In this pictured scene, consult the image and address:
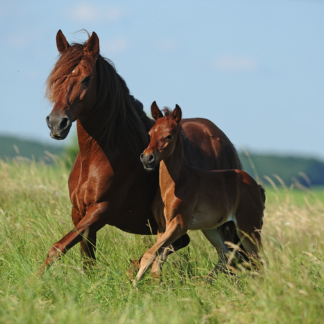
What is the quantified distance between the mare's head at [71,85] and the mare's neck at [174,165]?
96cm

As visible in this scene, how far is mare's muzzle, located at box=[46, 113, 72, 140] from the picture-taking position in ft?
13.5

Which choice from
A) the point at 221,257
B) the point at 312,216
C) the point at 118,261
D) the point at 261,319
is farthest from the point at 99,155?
the point at 312,216

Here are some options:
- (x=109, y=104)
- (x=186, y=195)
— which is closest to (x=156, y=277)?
(x=186, y=195)

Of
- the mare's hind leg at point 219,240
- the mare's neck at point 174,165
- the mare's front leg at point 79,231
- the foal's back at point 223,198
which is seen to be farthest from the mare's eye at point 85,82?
the mare's hind leg at point 219,240

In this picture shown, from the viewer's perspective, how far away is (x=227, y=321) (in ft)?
11.4

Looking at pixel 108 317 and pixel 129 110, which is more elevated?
pixel 129 110

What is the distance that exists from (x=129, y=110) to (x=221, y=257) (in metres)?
2.05

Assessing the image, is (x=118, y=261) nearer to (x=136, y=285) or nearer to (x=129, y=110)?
(x=136, y=285)

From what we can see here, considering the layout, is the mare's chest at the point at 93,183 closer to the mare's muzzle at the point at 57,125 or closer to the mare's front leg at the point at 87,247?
the mare's front leg at the point at 87,247

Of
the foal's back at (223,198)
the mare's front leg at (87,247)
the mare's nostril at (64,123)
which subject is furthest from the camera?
the mare's front leg at (87,247)

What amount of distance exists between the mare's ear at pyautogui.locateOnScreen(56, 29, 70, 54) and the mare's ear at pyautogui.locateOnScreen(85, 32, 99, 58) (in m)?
0.28

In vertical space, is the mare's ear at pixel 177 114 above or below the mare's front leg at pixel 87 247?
above

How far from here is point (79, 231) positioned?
455cm

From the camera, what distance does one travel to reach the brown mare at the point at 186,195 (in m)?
4.29
